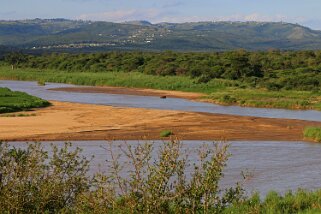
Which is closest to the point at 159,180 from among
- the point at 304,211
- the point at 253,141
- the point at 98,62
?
the point at 304,211

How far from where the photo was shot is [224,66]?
78.5 meters

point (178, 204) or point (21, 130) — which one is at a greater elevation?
point (178, 204)

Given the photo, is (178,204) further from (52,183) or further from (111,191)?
(52,183)

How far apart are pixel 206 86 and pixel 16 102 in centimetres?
2734

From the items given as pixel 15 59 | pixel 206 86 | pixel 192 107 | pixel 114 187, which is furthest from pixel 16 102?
pixel 15 59

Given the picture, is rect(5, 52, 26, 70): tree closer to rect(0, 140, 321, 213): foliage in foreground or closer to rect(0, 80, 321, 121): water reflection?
rect(0, 80, 321, 121): water reflection

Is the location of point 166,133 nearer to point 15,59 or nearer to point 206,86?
point 206,86

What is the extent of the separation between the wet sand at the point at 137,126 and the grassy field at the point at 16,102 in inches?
50.8

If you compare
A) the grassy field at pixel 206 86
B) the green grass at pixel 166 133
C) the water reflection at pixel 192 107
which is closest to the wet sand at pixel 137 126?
the green grass at pixel 166 133

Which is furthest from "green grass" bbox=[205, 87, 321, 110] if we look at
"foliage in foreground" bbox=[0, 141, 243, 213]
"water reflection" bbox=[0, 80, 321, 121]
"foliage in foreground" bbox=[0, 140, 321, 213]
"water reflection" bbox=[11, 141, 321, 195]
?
"foliage in foreground" bbox=[0, 141, 243, 213]

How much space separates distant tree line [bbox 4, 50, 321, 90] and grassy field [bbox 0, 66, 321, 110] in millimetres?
2276

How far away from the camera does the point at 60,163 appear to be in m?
10.1

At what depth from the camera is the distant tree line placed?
2581 inches

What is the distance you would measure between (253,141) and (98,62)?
7279 cm
